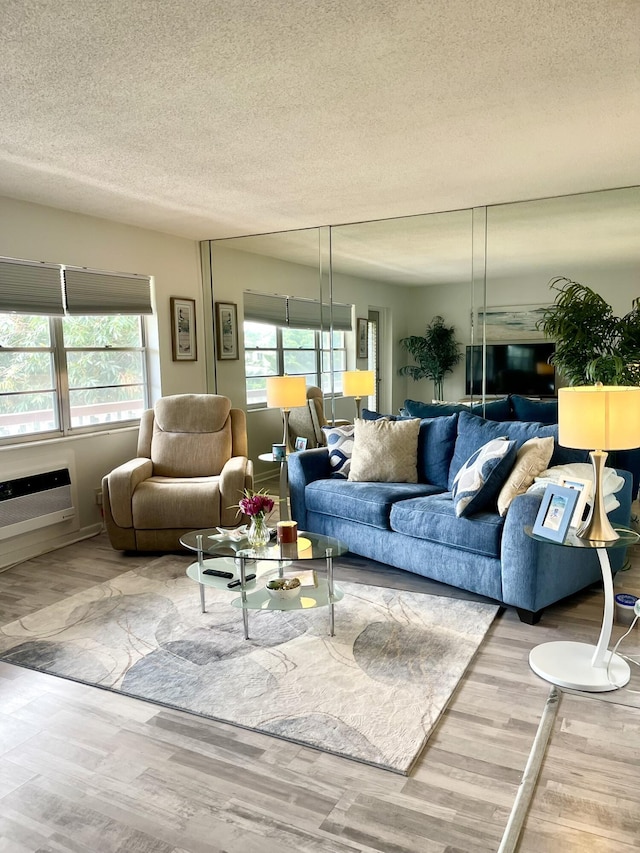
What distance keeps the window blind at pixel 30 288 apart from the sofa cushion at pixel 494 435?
119 inches

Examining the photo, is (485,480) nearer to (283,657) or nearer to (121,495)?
(283,657)

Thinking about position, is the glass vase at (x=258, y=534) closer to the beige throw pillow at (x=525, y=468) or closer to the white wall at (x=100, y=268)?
the beige throw pillow at (x=525, y=468)

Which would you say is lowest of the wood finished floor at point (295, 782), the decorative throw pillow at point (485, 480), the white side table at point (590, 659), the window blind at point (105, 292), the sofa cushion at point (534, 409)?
the wood finished floor at point (295, 782)

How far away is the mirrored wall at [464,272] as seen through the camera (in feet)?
Answer: 14.0

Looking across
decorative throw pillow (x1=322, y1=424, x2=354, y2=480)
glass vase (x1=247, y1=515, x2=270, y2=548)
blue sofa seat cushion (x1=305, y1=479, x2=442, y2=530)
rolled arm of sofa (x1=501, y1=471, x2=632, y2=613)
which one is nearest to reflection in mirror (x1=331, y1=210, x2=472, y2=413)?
decorative throw pillow (x1=322, y1=424, x2=354, y2=480)

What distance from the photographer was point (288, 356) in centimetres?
563

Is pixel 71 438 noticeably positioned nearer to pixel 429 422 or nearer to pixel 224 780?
pixel 429 422

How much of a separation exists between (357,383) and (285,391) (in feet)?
2.48

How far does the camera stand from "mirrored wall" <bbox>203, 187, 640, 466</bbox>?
4.27 meters

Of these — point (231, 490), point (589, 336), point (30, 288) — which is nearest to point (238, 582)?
point (231, 490)

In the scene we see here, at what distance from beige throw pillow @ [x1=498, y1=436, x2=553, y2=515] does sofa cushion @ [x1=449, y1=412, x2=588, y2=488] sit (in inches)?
5.4

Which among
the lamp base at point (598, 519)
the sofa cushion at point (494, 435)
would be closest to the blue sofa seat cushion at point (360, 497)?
the sofa cushion at point (494, 435)

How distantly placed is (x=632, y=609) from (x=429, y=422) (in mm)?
1776

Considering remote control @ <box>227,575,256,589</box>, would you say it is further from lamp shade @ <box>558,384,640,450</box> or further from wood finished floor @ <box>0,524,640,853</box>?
lamp shade @ <box>558,384,640,450</box>
